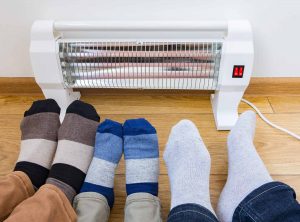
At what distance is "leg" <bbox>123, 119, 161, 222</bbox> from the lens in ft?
1.84

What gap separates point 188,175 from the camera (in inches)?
23.0

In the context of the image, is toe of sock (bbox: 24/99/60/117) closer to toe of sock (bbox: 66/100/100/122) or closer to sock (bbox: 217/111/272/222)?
toe of sock (bbox: 66/100/100/122)

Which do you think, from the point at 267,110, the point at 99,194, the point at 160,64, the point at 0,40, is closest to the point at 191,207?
the point at 99,194

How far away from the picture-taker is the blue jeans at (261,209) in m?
0.48

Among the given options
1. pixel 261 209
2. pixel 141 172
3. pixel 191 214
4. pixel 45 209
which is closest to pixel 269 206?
pixel 261 209

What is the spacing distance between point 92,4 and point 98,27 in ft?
0.30

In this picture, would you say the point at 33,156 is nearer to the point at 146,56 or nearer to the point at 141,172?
the point at 141,172

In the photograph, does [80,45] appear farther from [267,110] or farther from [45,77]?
[267,110]

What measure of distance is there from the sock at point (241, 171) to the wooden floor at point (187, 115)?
73 millimetres

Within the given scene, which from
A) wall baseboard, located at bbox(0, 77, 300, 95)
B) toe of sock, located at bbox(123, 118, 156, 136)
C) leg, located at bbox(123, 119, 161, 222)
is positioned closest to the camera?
leg, located at bbox(123, 119, 161, 222)

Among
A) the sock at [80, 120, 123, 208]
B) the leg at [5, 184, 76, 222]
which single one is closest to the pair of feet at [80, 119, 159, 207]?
the sock at [80, 120, 123, 208]

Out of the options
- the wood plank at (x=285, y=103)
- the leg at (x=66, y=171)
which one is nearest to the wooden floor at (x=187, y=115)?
the wood plank at (x=285, y=103)

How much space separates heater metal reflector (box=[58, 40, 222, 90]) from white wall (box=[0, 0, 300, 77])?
10 cm

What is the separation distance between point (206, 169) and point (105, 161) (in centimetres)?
22
